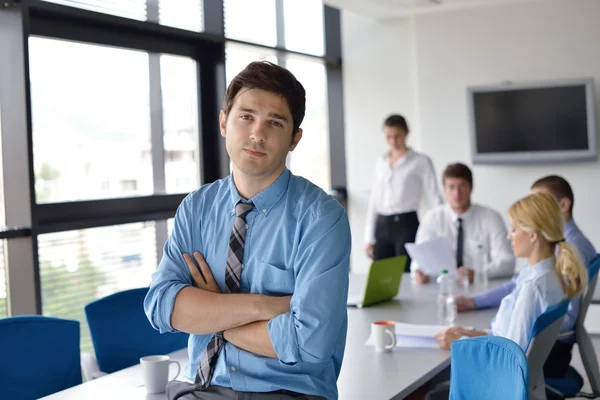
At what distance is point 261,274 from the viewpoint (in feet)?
6.27

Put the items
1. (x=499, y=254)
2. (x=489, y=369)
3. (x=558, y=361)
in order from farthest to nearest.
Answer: (x=499, y=254) → (x=558, y=361) → (x=489, y=369)

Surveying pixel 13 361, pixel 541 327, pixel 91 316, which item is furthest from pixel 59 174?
pixel 541 327

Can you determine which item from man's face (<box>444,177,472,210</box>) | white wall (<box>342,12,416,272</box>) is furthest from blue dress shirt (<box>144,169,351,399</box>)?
white wall (<box>342,12,416,272</box>)

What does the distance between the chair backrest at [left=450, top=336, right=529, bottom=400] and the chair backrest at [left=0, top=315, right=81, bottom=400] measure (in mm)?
1374

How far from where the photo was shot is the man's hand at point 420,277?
4.06 m

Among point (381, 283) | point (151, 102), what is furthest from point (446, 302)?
point (151, 102)

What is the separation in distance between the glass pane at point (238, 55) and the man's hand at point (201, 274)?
3977 millimetres

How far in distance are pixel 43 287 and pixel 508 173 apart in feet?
14.7

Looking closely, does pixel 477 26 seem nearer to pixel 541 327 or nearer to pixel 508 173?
pixel 508 173

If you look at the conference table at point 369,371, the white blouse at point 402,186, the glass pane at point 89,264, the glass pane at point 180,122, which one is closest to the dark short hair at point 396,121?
the white blouse at point 402,186

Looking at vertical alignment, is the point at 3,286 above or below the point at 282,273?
below

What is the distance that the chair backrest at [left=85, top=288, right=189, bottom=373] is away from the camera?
2969 millimetres

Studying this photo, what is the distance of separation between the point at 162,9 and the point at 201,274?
3598 mm

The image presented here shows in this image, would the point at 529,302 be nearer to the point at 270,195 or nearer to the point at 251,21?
the point at 270,195
